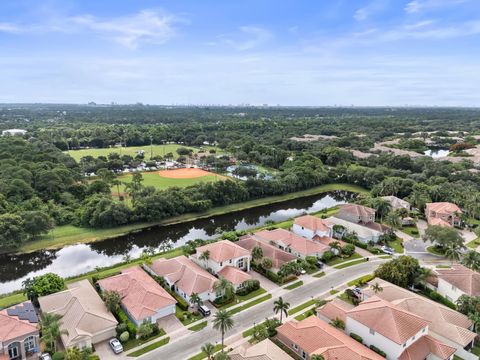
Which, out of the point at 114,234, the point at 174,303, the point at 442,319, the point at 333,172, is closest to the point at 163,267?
the point at 174,303

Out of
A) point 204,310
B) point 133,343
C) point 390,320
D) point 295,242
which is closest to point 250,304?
point 204,310

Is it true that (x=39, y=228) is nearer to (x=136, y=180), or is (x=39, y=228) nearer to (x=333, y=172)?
(x=136, y=180)

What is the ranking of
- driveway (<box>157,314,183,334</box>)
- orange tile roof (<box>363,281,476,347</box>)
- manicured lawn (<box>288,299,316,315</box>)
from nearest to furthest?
orange tile roof (<box>363,281,476,347</box>), driveway (<box>157,314,183,334</box>), manicured lawn (<box>288,299,316,315</box>)

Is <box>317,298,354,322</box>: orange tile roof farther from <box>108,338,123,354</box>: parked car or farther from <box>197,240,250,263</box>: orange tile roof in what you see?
<box>108,338,123,354</box>: parked car

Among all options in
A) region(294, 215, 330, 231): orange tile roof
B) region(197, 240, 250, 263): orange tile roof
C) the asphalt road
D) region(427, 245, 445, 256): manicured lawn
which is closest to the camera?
the asphalt road

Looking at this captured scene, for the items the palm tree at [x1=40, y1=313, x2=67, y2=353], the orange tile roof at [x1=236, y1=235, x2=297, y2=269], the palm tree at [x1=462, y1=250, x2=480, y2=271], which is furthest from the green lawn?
the palm tree at [x1=462, y1=250, x2=480, y2=271]

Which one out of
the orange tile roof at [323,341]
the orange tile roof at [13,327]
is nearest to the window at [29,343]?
the orange tile roof at [13,327]
